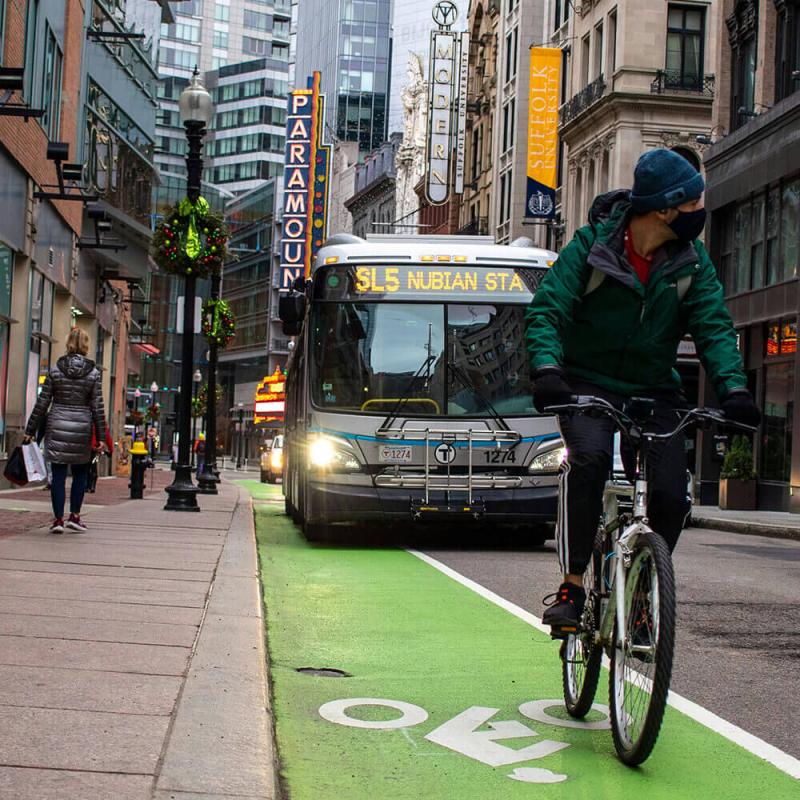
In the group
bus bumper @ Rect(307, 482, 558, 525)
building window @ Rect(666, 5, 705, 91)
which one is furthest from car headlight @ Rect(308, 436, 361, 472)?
building window @ Rect(666, 5, 705, 91)

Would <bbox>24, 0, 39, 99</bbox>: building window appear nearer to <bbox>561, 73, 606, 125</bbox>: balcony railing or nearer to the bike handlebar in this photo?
the bike handlebar

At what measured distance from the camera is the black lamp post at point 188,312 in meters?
19.0

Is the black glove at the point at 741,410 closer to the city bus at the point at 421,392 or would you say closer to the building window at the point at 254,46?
the city bus at the point at 421,392

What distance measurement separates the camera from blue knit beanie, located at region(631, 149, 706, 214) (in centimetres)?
500

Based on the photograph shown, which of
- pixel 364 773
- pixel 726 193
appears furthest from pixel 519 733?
pixel 726 193

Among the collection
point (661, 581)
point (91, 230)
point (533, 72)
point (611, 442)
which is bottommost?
point (661, 581)

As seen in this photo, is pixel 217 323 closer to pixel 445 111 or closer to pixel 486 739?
pixel 486 739

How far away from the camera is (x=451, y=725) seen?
550cm

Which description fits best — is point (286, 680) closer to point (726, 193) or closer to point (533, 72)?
point (726, 193)

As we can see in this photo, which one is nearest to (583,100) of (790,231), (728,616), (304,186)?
(790,231)

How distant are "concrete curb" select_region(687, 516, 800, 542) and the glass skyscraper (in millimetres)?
108889

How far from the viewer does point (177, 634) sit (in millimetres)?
6797

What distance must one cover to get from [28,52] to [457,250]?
1151 cm

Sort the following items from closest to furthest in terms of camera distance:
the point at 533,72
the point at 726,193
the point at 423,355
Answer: the point at 423,355 < the point at 726,193 < the point at 533,72
